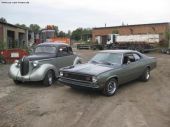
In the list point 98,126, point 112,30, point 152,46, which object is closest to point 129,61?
point 98,126

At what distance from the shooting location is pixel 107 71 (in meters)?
9.21

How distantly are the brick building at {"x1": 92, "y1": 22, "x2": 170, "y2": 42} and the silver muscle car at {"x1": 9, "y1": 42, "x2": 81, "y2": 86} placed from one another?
31.5m

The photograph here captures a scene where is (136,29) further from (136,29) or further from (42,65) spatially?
(42,65)

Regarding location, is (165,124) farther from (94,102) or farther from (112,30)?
(112,30)

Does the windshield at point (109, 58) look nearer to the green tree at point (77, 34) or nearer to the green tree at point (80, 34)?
the green tree at point (80, 34)

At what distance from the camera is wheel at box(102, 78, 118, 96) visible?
9.06 metres

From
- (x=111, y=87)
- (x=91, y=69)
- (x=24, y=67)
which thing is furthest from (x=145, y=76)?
(x=24, y=67)

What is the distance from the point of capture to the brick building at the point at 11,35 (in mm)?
29219

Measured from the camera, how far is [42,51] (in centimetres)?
1232

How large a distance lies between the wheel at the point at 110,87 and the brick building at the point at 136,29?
1313 inches

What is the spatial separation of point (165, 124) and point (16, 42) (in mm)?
28180

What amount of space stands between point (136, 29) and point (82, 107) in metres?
44.2

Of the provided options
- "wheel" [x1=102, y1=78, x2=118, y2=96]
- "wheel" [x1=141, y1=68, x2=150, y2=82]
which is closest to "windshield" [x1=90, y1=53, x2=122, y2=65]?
"wheel" [x1=102, y1=78, x2=118, y2=96]

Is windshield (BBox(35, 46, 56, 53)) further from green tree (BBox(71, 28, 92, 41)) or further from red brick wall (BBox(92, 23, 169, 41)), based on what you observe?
green tree (BBox(71, 28, 92, 41))
